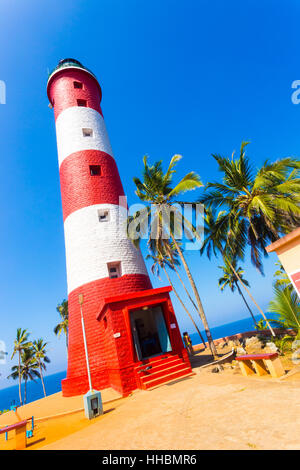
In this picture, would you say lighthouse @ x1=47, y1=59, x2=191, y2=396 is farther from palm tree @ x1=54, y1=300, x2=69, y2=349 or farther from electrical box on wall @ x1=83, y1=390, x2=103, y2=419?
palm tree @ x1=54, y1=300, x2=69, y2=349

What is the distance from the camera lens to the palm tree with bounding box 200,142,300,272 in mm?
11656

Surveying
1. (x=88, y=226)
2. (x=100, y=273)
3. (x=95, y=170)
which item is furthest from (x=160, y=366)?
(x=95, y=170)

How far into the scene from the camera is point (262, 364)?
8.12 m

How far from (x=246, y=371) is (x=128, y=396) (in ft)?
15.6

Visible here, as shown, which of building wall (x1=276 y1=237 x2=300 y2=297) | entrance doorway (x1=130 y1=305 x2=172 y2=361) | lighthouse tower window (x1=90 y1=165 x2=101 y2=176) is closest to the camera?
building wall (x1=276 y1=237 x2=300 y2=297)

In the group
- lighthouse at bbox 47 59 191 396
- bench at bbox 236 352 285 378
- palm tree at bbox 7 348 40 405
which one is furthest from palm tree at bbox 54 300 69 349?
bench at bbox 236 352 285 378

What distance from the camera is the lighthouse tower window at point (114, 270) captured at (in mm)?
14003

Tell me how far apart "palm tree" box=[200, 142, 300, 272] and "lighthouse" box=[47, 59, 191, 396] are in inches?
258

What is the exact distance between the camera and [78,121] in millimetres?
17250

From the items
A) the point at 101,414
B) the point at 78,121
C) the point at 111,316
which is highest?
the point at 78,121
